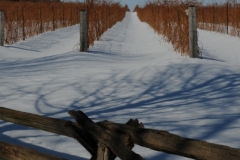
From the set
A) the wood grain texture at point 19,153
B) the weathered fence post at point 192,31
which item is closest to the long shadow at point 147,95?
the wood grain texture at point 19,153

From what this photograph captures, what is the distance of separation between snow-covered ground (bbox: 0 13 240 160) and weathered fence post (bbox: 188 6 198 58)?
0.64 m

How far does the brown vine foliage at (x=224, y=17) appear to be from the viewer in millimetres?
20156

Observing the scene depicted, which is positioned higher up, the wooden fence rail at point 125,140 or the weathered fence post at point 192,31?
the weathered fence post at point 192,31

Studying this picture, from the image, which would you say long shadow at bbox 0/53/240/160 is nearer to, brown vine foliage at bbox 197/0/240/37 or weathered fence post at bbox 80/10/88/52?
weathered fence post at bbox 80/10/88/52

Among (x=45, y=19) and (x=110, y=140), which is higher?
(x=45, y=19)

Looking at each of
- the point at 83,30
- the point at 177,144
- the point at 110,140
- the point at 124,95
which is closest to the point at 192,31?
the point at 83,30

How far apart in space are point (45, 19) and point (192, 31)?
14314mm

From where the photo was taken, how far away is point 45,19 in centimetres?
2334

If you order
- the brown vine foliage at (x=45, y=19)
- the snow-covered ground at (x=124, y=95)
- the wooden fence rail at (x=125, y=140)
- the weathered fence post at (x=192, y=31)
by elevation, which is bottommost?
the snow-covered ground at (x=124, y=95)

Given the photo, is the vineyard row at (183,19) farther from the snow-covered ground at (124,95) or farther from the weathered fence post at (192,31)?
the snow-covered ground at (124,95)

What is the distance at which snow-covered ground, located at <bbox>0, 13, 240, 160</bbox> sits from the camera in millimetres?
4865

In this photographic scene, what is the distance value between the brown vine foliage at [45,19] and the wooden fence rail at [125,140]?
425 inches

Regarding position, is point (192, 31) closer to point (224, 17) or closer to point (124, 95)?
point (124, 95)

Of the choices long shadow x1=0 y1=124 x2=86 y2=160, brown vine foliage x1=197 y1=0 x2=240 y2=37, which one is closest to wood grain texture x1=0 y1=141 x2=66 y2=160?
long shadow x1=0 y1=124 x2=86 y2=160
